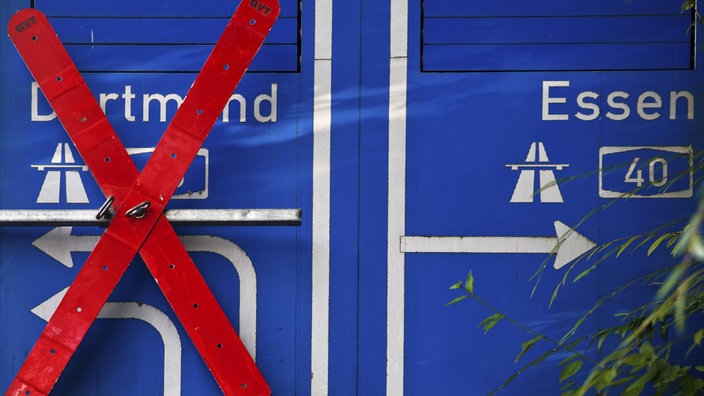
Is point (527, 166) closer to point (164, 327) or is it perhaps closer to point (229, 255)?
point (229, 255)

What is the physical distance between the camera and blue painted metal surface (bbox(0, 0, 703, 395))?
6.07 ft

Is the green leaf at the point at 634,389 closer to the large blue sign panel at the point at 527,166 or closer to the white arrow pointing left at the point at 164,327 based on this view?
the large blue sign panel at the point at 527,166

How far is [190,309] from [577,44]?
46.8 inches

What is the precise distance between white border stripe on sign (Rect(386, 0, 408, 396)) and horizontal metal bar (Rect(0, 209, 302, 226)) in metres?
0.27

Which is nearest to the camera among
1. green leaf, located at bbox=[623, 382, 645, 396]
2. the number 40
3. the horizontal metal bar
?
green leaf, located at bbox=[623, 382, 645, 396]

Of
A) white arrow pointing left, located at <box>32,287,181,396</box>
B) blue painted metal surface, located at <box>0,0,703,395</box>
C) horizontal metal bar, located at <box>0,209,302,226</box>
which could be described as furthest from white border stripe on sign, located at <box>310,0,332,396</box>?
white arrow pointing left, located at <box>32,287,181,396</box>

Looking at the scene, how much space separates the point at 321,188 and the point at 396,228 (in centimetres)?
22

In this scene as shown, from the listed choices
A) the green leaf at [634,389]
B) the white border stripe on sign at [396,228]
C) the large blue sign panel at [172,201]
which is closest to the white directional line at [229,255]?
the large blue sign panel at [172,201]

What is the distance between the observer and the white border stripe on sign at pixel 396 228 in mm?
1860

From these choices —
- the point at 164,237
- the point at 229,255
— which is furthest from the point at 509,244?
the point at 164,237

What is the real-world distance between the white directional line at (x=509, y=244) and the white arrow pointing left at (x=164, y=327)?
65 centimetres

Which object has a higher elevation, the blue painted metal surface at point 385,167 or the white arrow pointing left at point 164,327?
the blue painted metal surface at point 385,167

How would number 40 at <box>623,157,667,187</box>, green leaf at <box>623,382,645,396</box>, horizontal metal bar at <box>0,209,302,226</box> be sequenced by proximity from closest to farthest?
green leaf at <box>623,382,645,396</box>, horizontal metal bar at <box>0,209,302,226</box>, number 40 at <box>623,157,667,187</box>

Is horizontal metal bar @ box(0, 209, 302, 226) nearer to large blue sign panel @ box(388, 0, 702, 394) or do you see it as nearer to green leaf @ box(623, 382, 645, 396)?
large blue sign panel @ box(388, 0, 702, 394)
